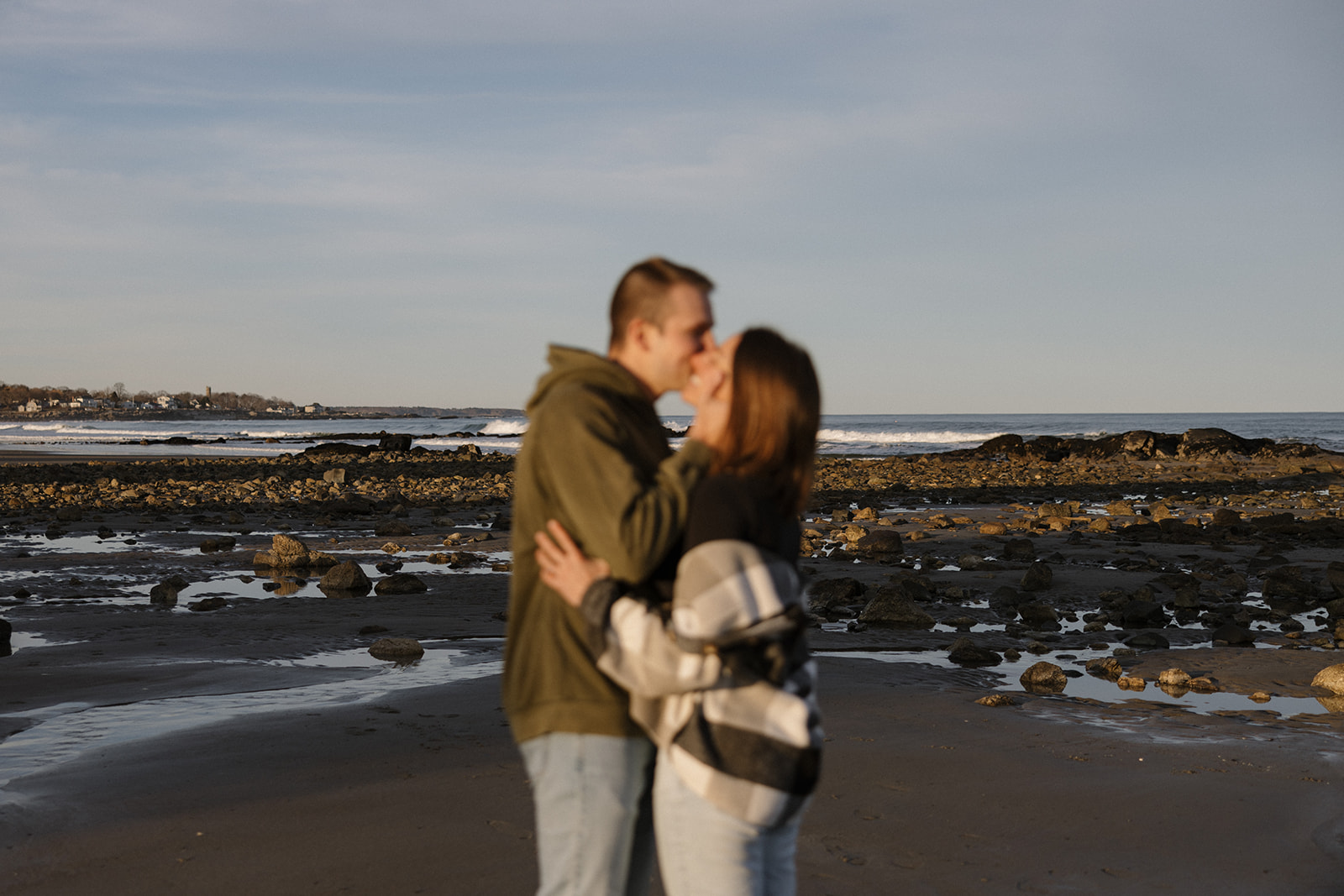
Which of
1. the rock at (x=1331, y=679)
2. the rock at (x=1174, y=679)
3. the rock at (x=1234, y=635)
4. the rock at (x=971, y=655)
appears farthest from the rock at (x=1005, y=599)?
the rock at (x=1331, y=679)

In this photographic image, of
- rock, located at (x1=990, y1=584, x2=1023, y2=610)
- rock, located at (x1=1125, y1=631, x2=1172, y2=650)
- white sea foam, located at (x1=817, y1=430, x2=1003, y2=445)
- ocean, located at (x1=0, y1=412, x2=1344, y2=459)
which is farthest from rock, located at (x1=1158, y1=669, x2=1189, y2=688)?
white sea foam, located at (x1=817, y1=430, x2=1003, y2=445)

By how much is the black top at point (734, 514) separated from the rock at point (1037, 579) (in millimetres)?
9226

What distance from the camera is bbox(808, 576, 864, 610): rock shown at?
10094 mm

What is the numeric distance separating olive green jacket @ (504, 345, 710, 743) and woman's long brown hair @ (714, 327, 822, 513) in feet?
0.47

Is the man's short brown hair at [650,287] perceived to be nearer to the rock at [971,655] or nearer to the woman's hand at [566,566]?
the woman's hand at [566,566]

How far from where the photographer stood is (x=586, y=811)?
8.16 feet

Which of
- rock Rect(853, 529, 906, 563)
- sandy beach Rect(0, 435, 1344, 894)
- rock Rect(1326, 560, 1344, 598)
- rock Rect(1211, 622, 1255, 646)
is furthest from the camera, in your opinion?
rock Rect(853, 529, 906, 563)

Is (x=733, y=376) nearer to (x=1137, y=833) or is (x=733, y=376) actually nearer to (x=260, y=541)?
(x=1137, y=833)

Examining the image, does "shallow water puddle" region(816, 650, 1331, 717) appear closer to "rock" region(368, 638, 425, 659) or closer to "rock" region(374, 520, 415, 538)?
"rock" region(368, 638, 425, 659)

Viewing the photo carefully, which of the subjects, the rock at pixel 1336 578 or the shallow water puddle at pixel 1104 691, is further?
the rock at pixel 1336 578

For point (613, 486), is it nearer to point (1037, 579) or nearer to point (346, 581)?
point (346, 581)

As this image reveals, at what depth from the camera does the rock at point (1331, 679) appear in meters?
7.03

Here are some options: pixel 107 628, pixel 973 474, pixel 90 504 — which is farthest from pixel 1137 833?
pixel 973 474

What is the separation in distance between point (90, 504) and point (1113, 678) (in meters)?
18.4
